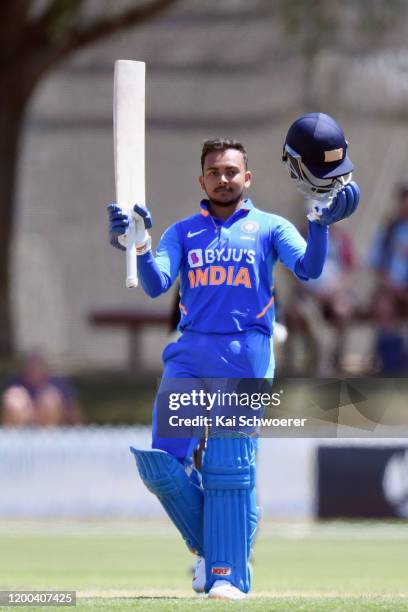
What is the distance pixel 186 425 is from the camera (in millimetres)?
5887

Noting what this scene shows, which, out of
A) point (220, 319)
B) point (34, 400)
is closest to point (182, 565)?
point (220, 319)

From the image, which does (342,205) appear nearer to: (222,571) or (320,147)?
(320,147)

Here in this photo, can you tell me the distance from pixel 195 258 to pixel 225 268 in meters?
0.14

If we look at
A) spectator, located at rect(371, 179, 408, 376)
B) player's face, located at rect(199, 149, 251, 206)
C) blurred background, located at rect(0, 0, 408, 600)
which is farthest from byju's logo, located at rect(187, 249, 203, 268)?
blurred background, located at rect(0, 0, 408, 600)

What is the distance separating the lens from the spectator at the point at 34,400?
12.9 metres

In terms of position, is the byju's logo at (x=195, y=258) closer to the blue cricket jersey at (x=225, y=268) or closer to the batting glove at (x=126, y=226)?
the blue cricket jersey at (x=225, y=268)

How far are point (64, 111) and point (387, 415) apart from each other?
11810 millimetres

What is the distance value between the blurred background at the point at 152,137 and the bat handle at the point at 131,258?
9872 mm

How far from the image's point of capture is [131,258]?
5586 mm

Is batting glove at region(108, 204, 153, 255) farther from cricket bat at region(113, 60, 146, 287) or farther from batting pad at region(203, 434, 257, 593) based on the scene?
batting pad at region(203, 434, 257, 593)

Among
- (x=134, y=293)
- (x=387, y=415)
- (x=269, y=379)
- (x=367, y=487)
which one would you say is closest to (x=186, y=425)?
(x=269, y=379)

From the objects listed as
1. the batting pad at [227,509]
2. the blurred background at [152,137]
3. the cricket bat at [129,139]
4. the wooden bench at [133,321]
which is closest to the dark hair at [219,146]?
the cricket bat at [129,139]

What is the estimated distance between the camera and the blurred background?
54.0ft

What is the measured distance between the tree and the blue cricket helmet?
1129 centimetres
